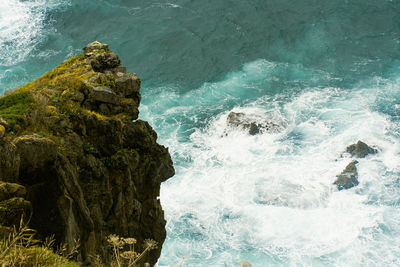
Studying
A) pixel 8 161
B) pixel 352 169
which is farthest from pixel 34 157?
pixel 352 169

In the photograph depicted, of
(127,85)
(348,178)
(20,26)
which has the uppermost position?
(127,85)

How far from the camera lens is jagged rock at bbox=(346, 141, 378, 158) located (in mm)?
32938

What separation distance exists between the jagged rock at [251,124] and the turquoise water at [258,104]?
1.94 feet

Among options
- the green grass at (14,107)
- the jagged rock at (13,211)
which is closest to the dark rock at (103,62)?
the green grass at (14,107)

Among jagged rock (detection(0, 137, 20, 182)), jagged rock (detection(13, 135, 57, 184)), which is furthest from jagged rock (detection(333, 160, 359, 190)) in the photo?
jagged rock (detection(0, 137, 20, 182))

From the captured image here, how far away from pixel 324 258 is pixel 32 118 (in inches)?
803

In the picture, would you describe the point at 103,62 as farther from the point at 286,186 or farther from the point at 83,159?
the point at 286,186

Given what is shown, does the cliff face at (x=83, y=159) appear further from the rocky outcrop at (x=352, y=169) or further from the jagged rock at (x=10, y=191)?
the rocky outcrop at (x=352, y=169)

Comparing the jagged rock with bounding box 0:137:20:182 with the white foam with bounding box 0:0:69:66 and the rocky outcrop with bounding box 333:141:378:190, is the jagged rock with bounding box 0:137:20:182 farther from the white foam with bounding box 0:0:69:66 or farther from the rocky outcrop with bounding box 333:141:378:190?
the white foam with bounding box 0:0:69:66

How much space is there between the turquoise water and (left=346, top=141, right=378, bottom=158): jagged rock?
0.73 meters

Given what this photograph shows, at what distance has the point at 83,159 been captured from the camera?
14.0m

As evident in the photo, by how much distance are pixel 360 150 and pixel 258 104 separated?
10.9 m

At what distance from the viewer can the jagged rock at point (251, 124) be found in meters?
36.6

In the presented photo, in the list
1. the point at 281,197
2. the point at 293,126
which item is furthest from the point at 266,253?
the point at 293,126
